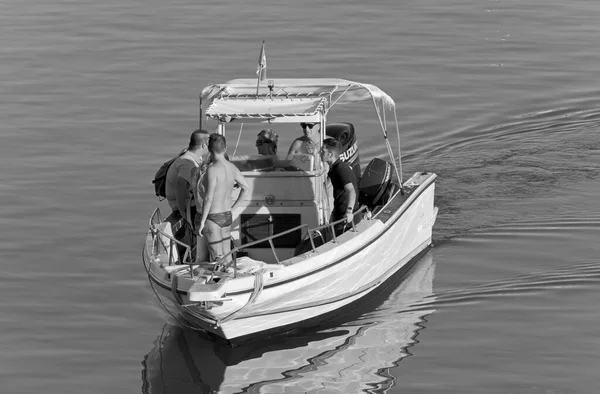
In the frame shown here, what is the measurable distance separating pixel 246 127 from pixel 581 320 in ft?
29.7

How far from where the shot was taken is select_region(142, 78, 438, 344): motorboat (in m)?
11.1

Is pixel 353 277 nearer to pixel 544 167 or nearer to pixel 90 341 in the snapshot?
pixel 90 341

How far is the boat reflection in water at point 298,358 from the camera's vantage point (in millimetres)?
10930

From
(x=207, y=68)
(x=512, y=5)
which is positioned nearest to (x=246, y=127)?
(x=207, y=68)

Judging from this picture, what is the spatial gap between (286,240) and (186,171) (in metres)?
1.45

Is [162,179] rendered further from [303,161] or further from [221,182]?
[221,182]

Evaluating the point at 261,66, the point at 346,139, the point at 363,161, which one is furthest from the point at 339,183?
the point at 363,161

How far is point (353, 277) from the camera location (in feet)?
40.1

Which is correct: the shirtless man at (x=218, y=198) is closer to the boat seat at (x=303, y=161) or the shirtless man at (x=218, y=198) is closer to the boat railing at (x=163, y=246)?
the boat railing at (x=163, y=246)

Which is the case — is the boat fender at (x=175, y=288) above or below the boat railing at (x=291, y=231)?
below

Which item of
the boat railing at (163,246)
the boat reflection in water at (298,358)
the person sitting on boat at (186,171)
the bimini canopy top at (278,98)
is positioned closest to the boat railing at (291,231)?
the boat railing at (163,246)

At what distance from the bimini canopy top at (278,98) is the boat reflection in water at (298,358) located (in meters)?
2.41

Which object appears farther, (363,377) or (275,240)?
(275,240)

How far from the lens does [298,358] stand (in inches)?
450
